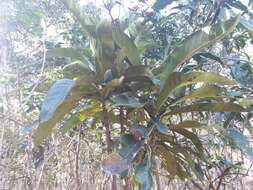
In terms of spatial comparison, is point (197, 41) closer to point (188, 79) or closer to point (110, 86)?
point (188, 79)

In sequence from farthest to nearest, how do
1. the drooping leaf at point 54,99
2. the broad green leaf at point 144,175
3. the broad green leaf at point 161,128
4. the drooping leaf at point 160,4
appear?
1. the drooping leaf at point 160,4
2. the broad green leaf at point 161,128
3. the broad green leaf at point 144,175
4. the drooping leaf at point 54,99

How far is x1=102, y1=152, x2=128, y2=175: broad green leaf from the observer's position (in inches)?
32.9

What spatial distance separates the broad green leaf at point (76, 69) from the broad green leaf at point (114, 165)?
1.06ft

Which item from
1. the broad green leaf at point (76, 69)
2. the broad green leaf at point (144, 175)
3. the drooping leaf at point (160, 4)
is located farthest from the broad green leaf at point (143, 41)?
the broad green leaf at point (144, 175)

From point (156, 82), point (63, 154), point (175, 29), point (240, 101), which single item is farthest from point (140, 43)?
point (63, 154)

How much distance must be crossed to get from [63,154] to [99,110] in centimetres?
78

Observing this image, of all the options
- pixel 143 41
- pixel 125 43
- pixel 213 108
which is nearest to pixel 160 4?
pixel 143 41

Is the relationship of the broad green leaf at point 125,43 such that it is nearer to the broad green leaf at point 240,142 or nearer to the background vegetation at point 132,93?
the background vegetation at point 132,93

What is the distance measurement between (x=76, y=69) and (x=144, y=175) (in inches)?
16.7

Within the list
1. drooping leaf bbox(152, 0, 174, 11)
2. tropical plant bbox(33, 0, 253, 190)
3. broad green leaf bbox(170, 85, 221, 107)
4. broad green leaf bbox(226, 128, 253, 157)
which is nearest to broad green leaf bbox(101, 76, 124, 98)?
tropical plant bbox(33, 0, 253, 190)

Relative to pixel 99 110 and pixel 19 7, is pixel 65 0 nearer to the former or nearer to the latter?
pixel 99 110

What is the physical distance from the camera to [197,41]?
97 centimetres

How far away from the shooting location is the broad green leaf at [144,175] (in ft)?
2.80

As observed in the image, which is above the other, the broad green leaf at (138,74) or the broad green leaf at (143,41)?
the broad green leaf at (143,41)
